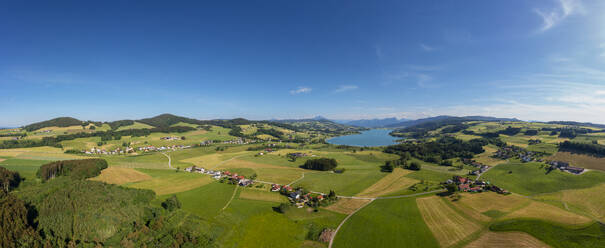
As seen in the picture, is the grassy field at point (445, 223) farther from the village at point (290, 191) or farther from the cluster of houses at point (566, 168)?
the cluster of houses at point (566, 168)

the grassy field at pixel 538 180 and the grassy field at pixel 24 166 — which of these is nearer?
→ the grassy field at pixel 538 180

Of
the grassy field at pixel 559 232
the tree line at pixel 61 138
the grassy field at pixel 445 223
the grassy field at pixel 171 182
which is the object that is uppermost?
the tree line at pixel 61 138

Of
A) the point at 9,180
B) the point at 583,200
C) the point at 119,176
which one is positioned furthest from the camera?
the point at 119,176

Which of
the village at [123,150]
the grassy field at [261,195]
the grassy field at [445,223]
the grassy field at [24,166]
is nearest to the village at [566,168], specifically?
the grassy field at [445,223]

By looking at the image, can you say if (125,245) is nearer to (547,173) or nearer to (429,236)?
(429,236)

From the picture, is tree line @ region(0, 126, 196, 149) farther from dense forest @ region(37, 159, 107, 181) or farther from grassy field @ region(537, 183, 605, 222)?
grassy field @ region(537, 183, 605, 222)

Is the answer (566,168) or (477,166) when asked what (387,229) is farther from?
(566,168)

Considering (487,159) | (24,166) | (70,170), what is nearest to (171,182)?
(70,170)
